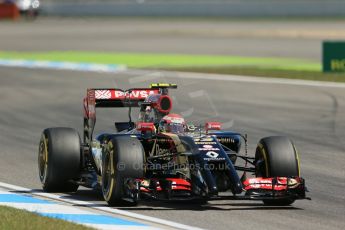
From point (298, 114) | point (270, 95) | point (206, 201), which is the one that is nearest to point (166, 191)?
point (206, 201)

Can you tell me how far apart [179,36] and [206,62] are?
1633 centimetres

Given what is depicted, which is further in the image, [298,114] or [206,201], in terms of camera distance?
[298,114]

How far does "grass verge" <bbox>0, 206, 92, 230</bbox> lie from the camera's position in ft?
32.9

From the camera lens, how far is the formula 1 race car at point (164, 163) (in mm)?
11195

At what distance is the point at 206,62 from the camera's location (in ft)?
123

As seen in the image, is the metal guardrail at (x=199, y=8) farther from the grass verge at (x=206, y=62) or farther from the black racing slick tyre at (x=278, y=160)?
the black racing slick tyre at (x=278, y=160)

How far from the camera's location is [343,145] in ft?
57.2

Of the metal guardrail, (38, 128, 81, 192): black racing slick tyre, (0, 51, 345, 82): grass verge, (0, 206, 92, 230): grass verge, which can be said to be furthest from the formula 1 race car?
the metal guardrail

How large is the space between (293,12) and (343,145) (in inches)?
2084

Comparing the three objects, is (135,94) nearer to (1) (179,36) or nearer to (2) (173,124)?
(2) (173,124)

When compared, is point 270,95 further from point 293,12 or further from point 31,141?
point 293,12

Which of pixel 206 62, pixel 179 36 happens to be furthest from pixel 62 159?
pixel 179 36

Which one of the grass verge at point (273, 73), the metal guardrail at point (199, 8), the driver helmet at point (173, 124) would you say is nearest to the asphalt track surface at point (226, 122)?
the driver helmet at point (173, 124)

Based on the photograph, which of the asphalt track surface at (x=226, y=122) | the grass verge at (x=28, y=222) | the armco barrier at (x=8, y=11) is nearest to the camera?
the grass verge at (x=28, y=222)
